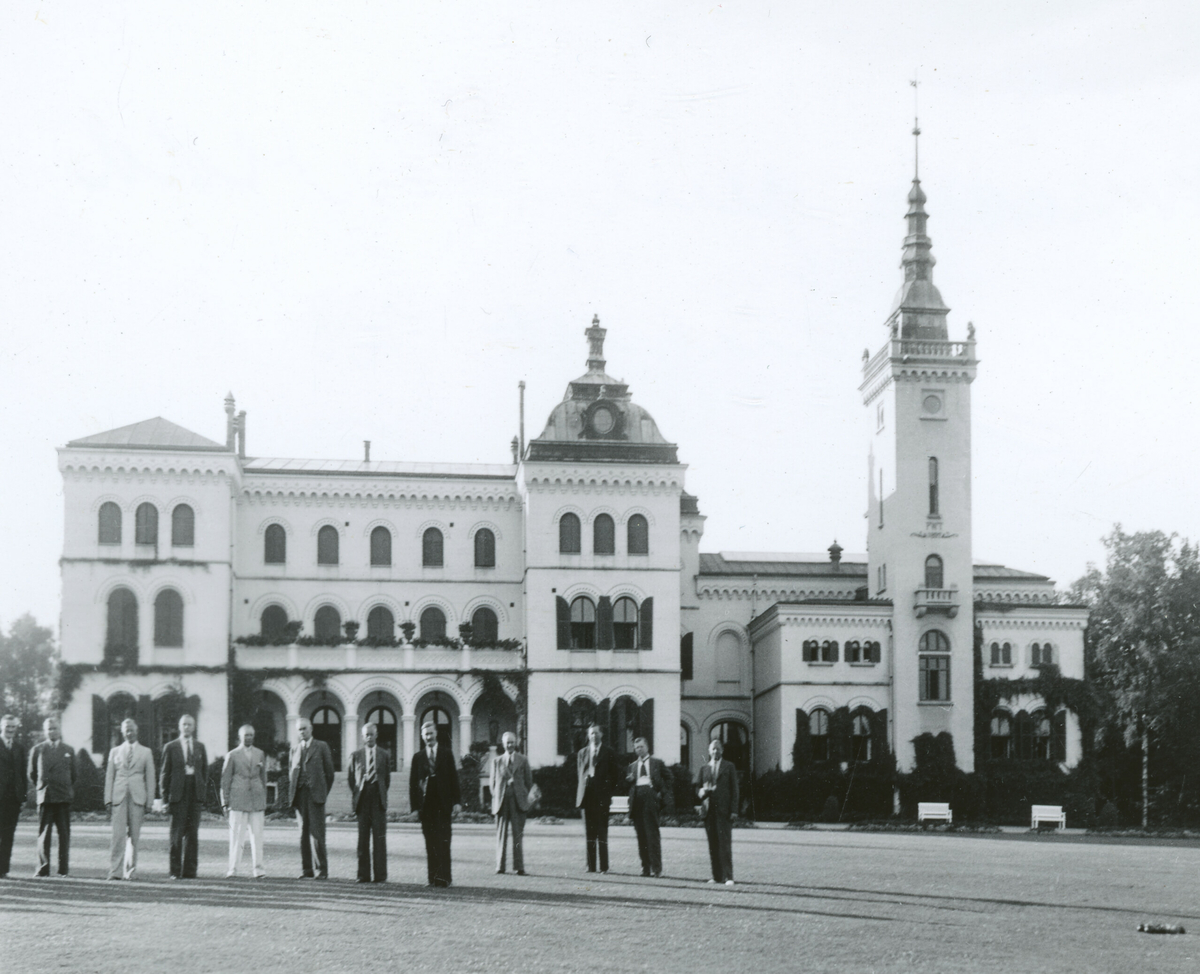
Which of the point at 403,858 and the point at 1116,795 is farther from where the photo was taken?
the point at 1116,795

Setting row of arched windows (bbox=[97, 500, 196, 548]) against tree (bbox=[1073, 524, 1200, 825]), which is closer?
row of arched windows (bbox=[97, 500, 196, 548])

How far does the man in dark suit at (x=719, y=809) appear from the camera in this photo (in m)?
20.9

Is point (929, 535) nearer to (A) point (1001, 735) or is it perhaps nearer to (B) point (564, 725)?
(A) point (1001, 735)

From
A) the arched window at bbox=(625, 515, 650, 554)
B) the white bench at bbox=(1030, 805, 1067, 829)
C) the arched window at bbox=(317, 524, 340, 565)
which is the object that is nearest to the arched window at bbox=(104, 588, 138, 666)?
the arched window at bbox=(317, 524, 340, 565)

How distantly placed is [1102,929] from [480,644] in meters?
39.6

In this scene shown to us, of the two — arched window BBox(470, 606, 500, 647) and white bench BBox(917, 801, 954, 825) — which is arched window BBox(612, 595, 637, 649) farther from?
white bench BBox(917, 801, 954, 825)

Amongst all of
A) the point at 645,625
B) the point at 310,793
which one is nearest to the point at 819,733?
the point at 645,625

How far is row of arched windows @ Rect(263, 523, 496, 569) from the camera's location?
2215 inches

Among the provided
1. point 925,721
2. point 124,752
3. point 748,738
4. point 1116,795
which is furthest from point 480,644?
point 124,752

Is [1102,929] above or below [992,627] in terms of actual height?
below

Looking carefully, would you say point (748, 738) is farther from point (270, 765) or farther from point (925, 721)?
point (270, 765)

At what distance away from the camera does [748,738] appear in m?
60.9

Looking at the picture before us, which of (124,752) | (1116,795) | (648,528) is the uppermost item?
(648,528)

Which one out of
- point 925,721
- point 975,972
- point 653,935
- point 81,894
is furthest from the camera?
point 925,721
